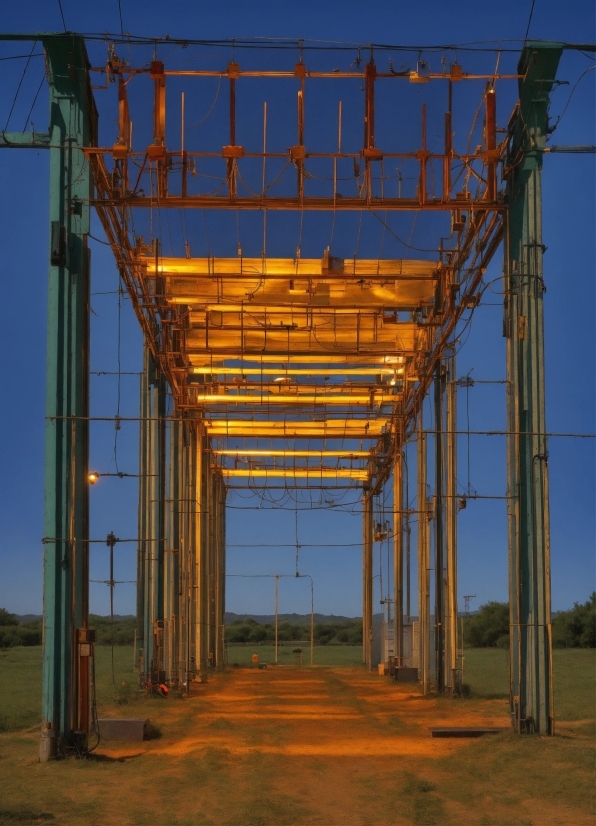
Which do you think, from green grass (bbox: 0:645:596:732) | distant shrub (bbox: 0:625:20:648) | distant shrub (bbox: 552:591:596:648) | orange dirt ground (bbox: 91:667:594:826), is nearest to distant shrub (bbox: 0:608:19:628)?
distant shrub (bbox: 0:625:20:648)

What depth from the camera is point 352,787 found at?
12.8 meters

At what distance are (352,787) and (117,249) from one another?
9735mm

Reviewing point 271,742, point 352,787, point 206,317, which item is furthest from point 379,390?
point 352,787

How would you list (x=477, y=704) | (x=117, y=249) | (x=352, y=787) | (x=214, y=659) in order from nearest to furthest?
1. (x=352, y=787)
2. (x=117, y=249)
3. (x=477, y=704)
4. (x=214, y=659)

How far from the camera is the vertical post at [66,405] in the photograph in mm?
15430

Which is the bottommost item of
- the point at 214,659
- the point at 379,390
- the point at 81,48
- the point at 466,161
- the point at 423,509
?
the point at 214,659

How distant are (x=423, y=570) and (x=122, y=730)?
35.9 ft

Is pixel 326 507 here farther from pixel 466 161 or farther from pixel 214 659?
pixel 466 161

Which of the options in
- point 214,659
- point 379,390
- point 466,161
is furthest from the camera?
point 214,659

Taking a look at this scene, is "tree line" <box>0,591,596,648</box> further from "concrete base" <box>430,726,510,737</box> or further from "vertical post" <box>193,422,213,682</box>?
"concrete base" <box>430,726,510,737</box>

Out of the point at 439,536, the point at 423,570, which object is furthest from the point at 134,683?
the point at 439,536

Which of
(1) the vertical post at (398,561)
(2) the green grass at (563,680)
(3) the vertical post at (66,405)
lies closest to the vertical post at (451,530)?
(2) the green grass at (563,680)

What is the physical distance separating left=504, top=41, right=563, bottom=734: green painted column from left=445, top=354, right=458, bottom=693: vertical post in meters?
6.04

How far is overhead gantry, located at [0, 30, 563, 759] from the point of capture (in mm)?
15969
